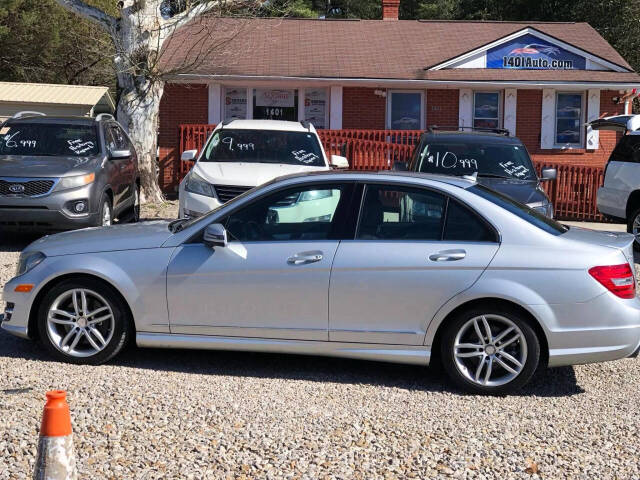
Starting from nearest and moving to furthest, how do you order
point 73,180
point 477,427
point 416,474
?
point 416,474 < point 477,427 < point 73,180

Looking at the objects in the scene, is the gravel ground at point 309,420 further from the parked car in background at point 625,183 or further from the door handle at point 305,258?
the parked car in background at point 625,183

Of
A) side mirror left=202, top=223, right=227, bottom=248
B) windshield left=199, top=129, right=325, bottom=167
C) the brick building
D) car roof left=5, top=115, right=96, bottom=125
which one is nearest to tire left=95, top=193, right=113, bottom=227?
car roof left=5, top=115, right=96, bottom=125

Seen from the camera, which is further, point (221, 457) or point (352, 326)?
point (352, 326)

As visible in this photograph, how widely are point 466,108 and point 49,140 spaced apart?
1268 centimetres

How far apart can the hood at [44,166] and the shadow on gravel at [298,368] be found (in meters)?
4.65

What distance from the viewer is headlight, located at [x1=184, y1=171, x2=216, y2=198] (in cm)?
1072

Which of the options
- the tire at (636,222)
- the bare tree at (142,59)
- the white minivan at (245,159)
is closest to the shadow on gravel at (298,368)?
the white minivan at (245,159)

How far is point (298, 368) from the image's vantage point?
6.55 metres

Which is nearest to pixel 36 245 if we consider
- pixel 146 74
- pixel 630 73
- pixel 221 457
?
pixel 221 457

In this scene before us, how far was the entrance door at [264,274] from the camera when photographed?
607 centimetres

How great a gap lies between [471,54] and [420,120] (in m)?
2.05

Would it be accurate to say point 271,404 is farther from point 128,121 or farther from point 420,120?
point 420,120

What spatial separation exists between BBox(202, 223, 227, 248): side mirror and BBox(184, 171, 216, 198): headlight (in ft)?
14.9

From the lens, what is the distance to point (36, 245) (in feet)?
21.8
